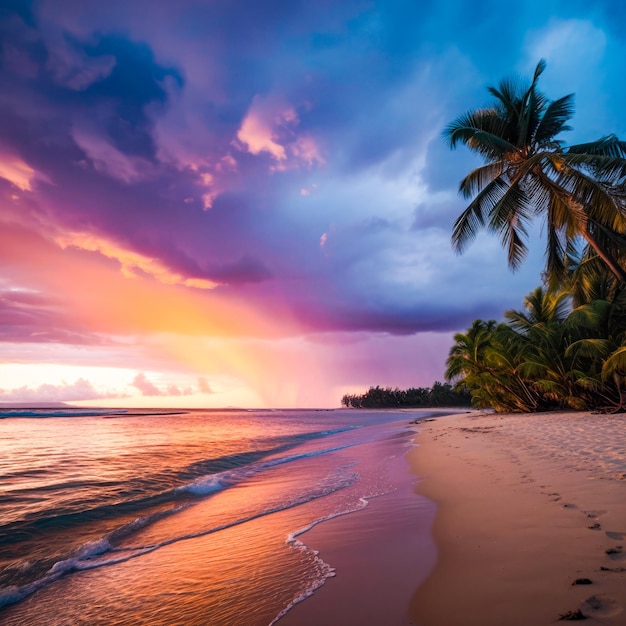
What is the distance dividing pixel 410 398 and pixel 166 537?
437ft

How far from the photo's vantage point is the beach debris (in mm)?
2326

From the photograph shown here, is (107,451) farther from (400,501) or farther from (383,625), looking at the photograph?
(383,625)

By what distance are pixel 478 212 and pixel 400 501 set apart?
11459 millimetres

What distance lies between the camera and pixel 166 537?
19.0ft

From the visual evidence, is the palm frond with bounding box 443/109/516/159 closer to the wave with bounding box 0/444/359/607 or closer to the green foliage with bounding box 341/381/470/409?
the wave with bounding box 0/444/359/607

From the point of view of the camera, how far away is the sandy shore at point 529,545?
2.60 m

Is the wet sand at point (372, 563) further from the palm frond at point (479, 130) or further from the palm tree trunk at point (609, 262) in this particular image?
the palm frond at point (479, 130)

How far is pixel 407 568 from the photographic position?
3613 millimetres

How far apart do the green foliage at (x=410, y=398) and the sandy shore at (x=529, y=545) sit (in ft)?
296

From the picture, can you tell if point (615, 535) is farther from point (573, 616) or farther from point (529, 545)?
point (573, 616)

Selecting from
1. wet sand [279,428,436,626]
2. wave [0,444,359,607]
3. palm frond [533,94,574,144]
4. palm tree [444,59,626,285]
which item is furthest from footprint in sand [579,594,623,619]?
palm frond [533,94,574,144]

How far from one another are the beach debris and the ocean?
1.93 meters

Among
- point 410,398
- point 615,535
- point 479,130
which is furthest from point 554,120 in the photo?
point 410,398

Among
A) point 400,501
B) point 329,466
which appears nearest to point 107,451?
point 329,466
